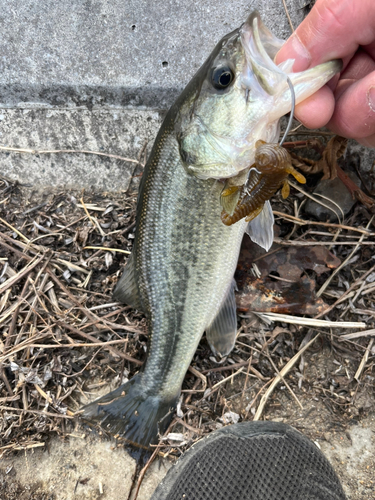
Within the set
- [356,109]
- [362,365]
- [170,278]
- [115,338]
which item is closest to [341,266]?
[362,365]

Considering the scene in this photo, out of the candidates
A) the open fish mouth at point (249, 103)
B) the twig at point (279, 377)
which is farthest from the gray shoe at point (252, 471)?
the open fish mouth at point (249, 103)

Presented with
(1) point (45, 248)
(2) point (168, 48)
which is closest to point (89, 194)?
(1) point (45, 248)

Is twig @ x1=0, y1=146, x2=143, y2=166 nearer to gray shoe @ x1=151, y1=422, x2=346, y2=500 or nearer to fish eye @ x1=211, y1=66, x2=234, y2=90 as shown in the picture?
fish eye @ x1=211, y1=66, x2=234, y2=90

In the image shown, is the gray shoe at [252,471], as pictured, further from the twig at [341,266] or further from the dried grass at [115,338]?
the twig at [341,266]

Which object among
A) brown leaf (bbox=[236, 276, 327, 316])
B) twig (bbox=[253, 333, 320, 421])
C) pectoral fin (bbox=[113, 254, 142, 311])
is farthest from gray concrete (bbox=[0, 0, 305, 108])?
twig (bbox=[253, 333, 320, 421])

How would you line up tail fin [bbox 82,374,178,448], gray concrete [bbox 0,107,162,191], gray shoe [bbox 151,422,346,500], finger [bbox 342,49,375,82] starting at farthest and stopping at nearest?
1. gray concrete [bbox 0,107,162,191]
2. tail fin [bbox 82,374,178,448]
3. gray shoe [bbox 151,422,346,500]
4. finger [bbox 342,49,375,82]

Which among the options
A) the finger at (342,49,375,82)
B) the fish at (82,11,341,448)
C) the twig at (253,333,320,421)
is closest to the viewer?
the fish at (82,11,341,448)

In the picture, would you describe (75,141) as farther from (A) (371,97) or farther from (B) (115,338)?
(A) (371,97)
